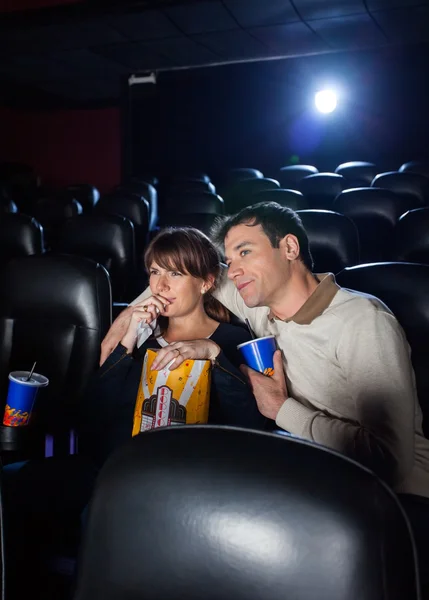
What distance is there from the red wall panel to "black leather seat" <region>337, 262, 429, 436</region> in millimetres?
13012

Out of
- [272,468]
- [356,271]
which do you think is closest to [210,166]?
[356,271]

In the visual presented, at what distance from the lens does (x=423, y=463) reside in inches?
68.4

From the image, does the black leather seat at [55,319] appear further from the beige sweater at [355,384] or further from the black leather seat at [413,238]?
the black leather seat at [413,238]

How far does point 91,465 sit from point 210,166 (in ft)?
38.5

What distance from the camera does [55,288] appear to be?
2.46m

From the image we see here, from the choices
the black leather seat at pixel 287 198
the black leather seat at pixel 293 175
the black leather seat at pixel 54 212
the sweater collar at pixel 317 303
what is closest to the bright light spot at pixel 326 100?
the black leather seat at pixel 293 175

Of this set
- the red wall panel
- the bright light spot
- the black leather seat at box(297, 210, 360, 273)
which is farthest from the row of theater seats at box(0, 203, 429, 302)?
the red wall panel

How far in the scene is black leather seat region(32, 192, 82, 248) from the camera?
6301mm

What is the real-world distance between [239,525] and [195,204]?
203 inches

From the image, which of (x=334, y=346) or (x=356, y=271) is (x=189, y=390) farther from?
(x=356, y=271)

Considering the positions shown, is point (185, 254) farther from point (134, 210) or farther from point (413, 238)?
point (134, 210)

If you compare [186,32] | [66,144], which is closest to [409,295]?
[186,32]

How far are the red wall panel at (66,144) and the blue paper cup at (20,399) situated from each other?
13191 mm

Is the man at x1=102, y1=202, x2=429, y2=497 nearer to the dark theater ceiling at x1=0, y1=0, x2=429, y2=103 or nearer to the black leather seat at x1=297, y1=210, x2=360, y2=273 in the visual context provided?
the black leather seat at x1=297, y1=210, x2=360, y2=273
